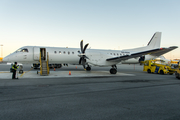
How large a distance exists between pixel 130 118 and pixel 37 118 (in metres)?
2.79

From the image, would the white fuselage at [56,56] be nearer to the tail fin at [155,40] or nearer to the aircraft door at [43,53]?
the aircraft door at [43,53]

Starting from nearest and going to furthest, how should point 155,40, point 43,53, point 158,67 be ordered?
point 43,53, point 158,67, point 155,40

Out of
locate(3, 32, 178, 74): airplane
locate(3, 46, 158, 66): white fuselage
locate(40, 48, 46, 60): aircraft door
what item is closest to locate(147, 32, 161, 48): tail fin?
locate(3, 32, 178, 74): airplane

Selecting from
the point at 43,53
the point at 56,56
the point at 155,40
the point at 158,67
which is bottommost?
the point at 158,67

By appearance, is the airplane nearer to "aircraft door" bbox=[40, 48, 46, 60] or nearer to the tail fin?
"aircraft door" bbox=[40, 48, 46, 60]

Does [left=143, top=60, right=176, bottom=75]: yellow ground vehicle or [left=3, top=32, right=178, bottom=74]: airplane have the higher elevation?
[left=3, top=32, right=178, bottom=74]: airplane

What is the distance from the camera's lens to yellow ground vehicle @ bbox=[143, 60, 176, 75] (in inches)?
722

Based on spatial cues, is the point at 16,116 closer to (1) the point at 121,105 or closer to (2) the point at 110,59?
(1) the point at 121,105

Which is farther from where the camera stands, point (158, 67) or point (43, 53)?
point (158, 67)

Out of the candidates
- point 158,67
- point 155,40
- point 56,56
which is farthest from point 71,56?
point 155,40

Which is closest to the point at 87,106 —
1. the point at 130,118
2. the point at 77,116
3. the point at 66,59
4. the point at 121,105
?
the point at 77,116

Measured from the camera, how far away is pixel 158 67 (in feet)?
63.5

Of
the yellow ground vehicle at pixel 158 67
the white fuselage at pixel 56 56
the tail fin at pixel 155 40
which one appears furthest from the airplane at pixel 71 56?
the tail fin at pixel 155 40

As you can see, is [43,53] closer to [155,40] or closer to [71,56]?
[71,56]
